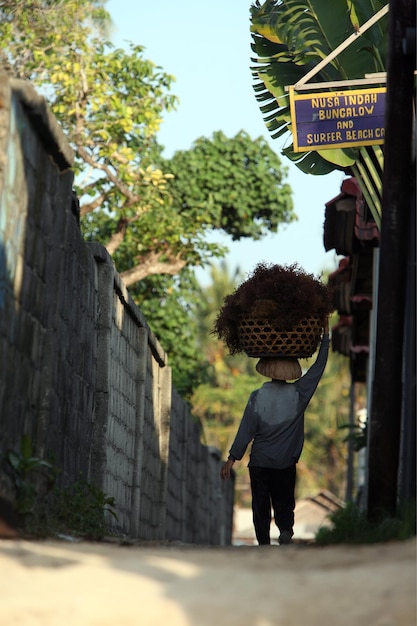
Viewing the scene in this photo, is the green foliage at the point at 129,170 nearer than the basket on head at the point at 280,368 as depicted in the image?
No

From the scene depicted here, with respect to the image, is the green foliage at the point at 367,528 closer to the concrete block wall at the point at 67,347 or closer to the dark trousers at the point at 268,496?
the dark trousers at the point at 268,496

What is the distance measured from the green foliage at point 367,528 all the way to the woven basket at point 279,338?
1811 mm

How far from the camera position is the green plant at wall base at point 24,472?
7.01m

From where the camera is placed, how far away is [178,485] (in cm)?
1756

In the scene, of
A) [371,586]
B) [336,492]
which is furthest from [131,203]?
[336,492]

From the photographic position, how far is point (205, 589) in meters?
5.39

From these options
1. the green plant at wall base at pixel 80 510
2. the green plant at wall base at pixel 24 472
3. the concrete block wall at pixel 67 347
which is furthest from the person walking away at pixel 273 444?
the green plant at wall base at pixel 24 472

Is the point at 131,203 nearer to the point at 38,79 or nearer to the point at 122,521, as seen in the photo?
the point at 38,79

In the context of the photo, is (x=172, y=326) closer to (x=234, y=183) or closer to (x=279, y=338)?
(x=234, y=183)

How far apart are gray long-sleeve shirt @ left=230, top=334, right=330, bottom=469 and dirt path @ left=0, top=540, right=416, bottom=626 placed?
3668 mm

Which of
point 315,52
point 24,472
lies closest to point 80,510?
point 24,472

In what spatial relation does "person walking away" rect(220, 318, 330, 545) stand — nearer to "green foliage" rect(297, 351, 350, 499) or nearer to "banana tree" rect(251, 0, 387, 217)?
"banana tree" rect(251, 0, 387, 217)

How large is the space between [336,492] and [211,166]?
33.1m

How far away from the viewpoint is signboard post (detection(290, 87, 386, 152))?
36.7 feet
